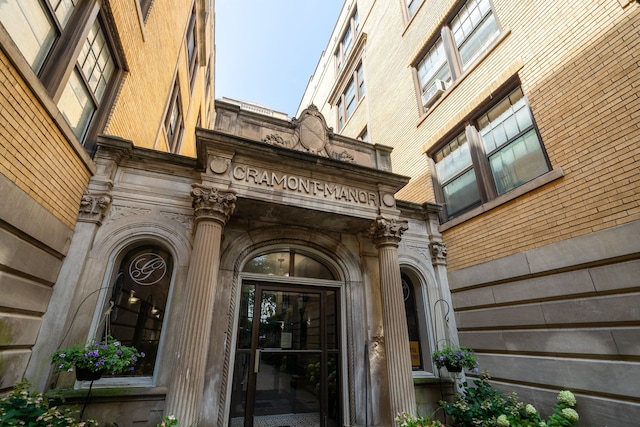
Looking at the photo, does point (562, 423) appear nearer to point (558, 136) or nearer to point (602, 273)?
point (602, 273)

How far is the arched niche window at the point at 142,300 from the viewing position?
5238 mm

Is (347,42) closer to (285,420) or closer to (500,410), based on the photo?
(500,410)

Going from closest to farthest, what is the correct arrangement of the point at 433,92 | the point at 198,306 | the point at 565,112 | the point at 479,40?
the point at 198,306, the point at 565,112, the point at 479,40, the point at 433,92

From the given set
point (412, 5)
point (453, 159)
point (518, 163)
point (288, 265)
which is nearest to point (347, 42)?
point (412, 5)

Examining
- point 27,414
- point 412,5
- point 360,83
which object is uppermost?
point 360,83

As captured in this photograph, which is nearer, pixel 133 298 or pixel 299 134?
pixel 133 298

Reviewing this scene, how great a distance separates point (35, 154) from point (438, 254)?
8.24 meters

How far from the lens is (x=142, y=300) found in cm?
550

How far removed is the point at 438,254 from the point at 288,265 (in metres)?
4.03

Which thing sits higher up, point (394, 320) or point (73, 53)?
point (73, 53)

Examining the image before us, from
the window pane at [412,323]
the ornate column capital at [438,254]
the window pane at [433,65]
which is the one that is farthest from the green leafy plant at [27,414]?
the window pane at [433,65]

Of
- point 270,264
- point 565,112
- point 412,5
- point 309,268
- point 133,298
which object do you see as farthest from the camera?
point 412,5

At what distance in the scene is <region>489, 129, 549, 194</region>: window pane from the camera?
6.27 metres

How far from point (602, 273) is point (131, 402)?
25.3 feet
